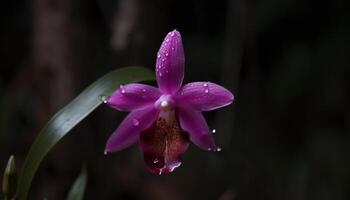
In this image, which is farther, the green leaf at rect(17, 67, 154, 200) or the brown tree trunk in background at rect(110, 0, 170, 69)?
the brown tree trunk in background at rect(110, 0, 170, 69)

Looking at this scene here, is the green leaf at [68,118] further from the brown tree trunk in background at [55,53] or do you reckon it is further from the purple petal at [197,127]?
the brown tree trunk in background at [55,53]

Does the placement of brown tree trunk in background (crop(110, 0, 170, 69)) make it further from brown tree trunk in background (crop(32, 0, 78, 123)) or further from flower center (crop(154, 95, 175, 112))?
flower center (crop(154, 95, 175, 112))

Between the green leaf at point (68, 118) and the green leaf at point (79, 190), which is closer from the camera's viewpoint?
the green leaf at point (68, 118)

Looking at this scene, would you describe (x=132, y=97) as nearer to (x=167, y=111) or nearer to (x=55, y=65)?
(x=167, y=111)

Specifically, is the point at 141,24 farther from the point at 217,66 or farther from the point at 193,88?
the point at 193,88

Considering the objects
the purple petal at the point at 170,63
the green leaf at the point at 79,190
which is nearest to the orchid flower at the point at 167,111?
the purple petal at the point at 170,63

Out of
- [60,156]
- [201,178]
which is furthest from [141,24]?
[201,178]

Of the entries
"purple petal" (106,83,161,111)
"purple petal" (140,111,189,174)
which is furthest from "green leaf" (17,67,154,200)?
"purple petal" (140,111,189,174)
